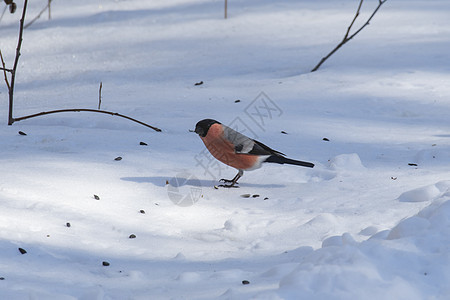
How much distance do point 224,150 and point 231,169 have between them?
49 cm

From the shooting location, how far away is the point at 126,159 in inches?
154

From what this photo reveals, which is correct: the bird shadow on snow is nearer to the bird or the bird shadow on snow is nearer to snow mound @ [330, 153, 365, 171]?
the bird

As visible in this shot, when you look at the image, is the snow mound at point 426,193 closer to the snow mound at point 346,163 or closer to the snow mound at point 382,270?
the snow mound at point 346,163

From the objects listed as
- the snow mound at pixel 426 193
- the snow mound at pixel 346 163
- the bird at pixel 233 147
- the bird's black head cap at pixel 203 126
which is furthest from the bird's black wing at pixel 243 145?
the snow mound at pixel 426 193

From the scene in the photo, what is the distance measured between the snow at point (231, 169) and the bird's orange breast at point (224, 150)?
0.17 meters

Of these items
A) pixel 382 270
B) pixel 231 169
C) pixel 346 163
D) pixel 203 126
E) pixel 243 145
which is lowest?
pixel 231 169

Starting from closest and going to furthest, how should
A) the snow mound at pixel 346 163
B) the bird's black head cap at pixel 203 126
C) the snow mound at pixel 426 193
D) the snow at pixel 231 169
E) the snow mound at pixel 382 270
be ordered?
the snow mound at pixel 382 270 < the snow at pixel 231 169 < the snow mound at pixel 426 193 < the bird's black head cap at pixel 203 126 < the snow mound at pixel 346 163

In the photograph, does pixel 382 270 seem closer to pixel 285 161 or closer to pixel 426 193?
pixel 426 193

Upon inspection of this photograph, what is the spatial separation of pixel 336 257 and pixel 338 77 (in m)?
4.08

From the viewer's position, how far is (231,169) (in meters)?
4.09

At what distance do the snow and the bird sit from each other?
176mm

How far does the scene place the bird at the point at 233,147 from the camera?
141 inches

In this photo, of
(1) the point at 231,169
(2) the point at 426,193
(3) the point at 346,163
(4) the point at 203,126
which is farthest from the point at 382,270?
(1) the point at 231,169

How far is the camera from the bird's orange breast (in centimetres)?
359
